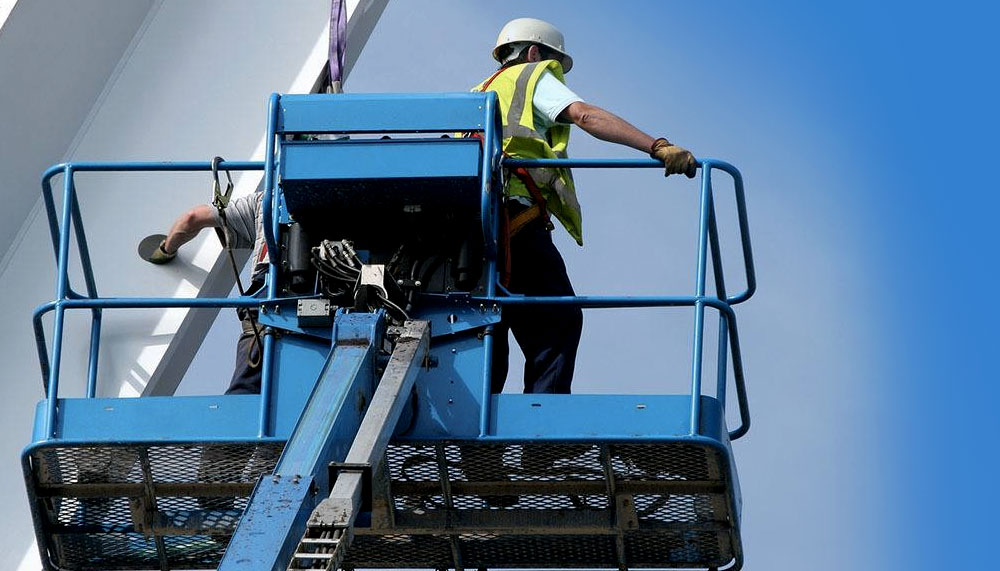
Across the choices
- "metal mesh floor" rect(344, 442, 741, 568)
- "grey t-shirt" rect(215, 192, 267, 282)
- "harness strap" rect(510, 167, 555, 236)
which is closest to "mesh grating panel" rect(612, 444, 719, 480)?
"metal mesh floor" rect(344, 442, 741, 568)

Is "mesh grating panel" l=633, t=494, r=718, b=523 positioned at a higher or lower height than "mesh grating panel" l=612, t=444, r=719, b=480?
lower

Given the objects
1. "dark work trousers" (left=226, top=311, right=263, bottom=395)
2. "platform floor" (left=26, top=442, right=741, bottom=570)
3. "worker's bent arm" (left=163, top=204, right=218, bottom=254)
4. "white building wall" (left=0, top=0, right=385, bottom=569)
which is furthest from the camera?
"white building wall" (left=0, top=0, right=385, bottom=569)

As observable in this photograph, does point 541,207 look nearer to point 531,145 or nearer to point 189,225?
point 531,145

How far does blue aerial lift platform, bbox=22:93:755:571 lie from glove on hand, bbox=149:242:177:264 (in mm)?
1975

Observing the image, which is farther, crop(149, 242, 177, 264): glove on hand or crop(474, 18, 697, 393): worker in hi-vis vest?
crop(149, 242, 177, 264): glove on hand

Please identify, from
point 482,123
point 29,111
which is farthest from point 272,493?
point 29,111

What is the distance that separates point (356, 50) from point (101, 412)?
14.0 feet

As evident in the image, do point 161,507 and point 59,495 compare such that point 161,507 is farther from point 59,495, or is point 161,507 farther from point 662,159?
point 662,159

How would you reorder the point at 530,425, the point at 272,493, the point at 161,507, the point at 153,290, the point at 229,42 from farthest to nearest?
the point at 229,42 < the point at 153,290 < the point at 161,507 < the point at 530,425 < the point at 272,493

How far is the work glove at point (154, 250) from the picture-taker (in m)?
12.9

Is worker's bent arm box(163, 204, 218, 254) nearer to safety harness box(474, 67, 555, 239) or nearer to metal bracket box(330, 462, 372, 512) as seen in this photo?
safety harness box(474, 67, 555, 239)

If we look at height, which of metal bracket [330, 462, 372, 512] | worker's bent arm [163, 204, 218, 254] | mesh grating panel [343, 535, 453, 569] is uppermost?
worker's bent arm [163, 204, 218, 254]

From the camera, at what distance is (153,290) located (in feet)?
42.2

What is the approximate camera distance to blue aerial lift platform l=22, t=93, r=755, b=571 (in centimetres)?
1000
